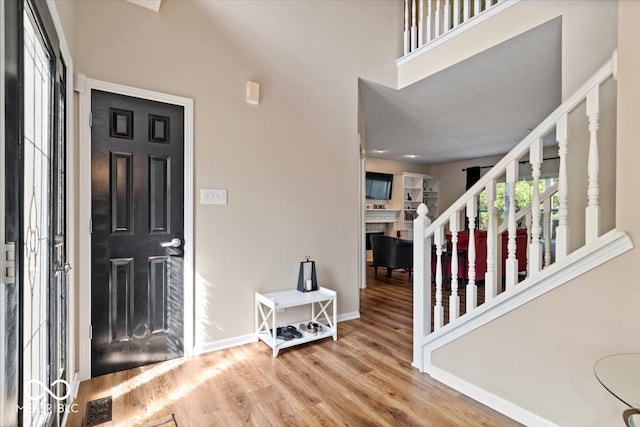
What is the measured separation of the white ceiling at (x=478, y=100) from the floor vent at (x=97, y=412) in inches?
136

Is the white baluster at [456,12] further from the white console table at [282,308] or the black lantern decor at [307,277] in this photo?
the white console table at [282,308]

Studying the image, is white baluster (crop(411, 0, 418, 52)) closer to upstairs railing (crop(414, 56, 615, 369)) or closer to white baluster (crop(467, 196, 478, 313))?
upstairs railing (crop(414, 56, 615, 369))

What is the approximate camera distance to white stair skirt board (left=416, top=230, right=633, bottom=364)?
4.67 feet

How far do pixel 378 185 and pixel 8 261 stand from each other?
742 centimetres

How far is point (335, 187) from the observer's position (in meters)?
3.25

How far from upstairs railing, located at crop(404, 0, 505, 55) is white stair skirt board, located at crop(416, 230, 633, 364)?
90.3 inches

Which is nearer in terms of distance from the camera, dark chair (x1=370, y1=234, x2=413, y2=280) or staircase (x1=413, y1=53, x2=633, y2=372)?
staircase (x1=413, y1=53, x2=633, y2=372)

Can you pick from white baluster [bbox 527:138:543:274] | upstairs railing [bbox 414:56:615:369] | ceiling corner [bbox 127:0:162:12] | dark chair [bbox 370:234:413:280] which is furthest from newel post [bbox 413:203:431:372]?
dark chair [bbox 370:234:413:280]

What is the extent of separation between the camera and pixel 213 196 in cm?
256

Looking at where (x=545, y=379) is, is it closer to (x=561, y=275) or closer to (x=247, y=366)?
(x=561, y=275)

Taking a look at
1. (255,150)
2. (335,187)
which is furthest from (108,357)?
(335,187)

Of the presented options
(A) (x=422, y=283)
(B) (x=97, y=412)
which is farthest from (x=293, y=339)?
(B) (x=97, y=412)

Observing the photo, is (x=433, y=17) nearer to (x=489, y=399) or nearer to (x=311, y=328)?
(x=311, y=328)

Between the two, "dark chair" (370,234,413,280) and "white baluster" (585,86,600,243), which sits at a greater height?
"white baluster" (585,86,600,243)
